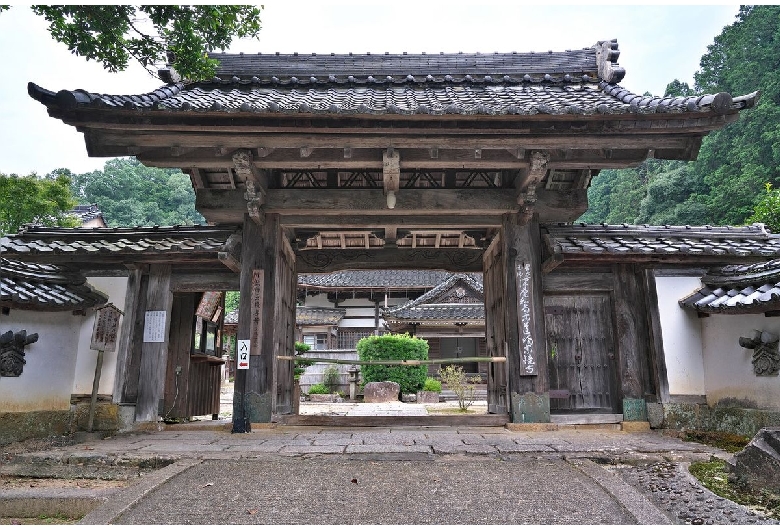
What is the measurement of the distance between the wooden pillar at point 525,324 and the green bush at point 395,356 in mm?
12681

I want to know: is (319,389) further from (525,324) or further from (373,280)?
(525,324)

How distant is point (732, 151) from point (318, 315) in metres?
26.6

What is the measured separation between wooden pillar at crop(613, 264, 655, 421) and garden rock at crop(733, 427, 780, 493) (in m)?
3.57

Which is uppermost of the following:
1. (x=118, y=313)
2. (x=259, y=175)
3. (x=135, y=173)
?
(x=135, y=173)

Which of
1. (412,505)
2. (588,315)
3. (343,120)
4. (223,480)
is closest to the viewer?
(412,505)

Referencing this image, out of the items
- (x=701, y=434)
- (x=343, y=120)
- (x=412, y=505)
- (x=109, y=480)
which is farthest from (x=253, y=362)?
(x=701, y=434)

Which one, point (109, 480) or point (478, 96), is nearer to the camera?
point (109, 480)

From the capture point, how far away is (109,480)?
493cm

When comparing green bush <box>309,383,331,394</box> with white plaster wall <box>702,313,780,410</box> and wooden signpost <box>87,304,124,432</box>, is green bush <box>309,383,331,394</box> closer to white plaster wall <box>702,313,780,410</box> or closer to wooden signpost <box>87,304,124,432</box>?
wooden signpost <box>87,304,124,432</box>

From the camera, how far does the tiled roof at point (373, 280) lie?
26891mm

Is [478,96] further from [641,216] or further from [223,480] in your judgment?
[641,216]

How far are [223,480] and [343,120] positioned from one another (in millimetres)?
4537

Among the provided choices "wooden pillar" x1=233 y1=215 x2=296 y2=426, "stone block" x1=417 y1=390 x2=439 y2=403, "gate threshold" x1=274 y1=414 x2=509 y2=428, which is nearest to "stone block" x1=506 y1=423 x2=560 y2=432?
"gate threshold" x1=274 y1=414 x2=509 y2=428

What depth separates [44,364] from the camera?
24.7 ft
